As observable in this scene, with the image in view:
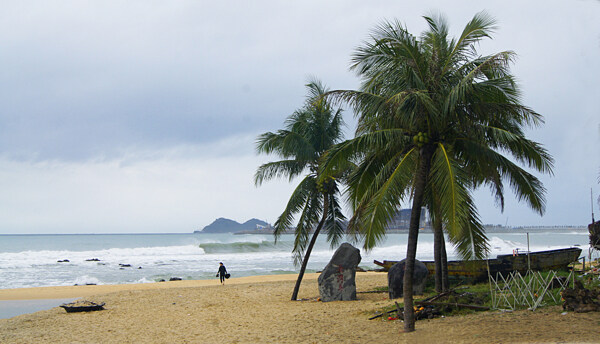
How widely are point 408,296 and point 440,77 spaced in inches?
158

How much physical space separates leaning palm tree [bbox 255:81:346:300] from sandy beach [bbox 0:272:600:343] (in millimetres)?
2392

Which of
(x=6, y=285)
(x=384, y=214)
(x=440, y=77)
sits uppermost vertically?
(x=440, y=77)

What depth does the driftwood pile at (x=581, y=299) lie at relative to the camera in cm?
852

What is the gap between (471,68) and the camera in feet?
29.0

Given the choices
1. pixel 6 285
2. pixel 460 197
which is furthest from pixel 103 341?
pixel 6 285

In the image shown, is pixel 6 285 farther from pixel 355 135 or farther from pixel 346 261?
pixel 355 135

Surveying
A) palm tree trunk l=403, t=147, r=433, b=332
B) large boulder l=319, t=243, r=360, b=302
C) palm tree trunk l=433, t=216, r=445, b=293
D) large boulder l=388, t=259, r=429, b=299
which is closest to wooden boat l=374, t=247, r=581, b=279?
palm tree trunk l=433, t=216, r=445, b=293

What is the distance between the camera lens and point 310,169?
48.3 feet

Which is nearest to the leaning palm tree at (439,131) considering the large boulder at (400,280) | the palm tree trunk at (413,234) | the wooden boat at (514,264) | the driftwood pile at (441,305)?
the palm tree trunk at (413,234)

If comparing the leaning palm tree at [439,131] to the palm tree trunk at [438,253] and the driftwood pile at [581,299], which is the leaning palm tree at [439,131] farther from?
the palm tree trunk at [438,253]

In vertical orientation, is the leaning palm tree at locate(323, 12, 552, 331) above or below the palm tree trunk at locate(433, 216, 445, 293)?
above

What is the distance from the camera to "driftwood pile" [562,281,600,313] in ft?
27.9

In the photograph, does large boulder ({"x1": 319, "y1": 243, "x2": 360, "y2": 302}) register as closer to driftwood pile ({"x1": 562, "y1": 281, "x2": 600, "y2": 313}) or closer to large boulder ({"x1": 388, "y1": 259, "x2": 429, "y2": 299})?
large boulder ({"x1": 388, "y1": 259, "x2": 429, "y2": 299})

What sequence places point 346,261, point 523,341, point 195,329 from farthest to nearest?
1. point 346,261
2. point 195,329
3. point 523,341
